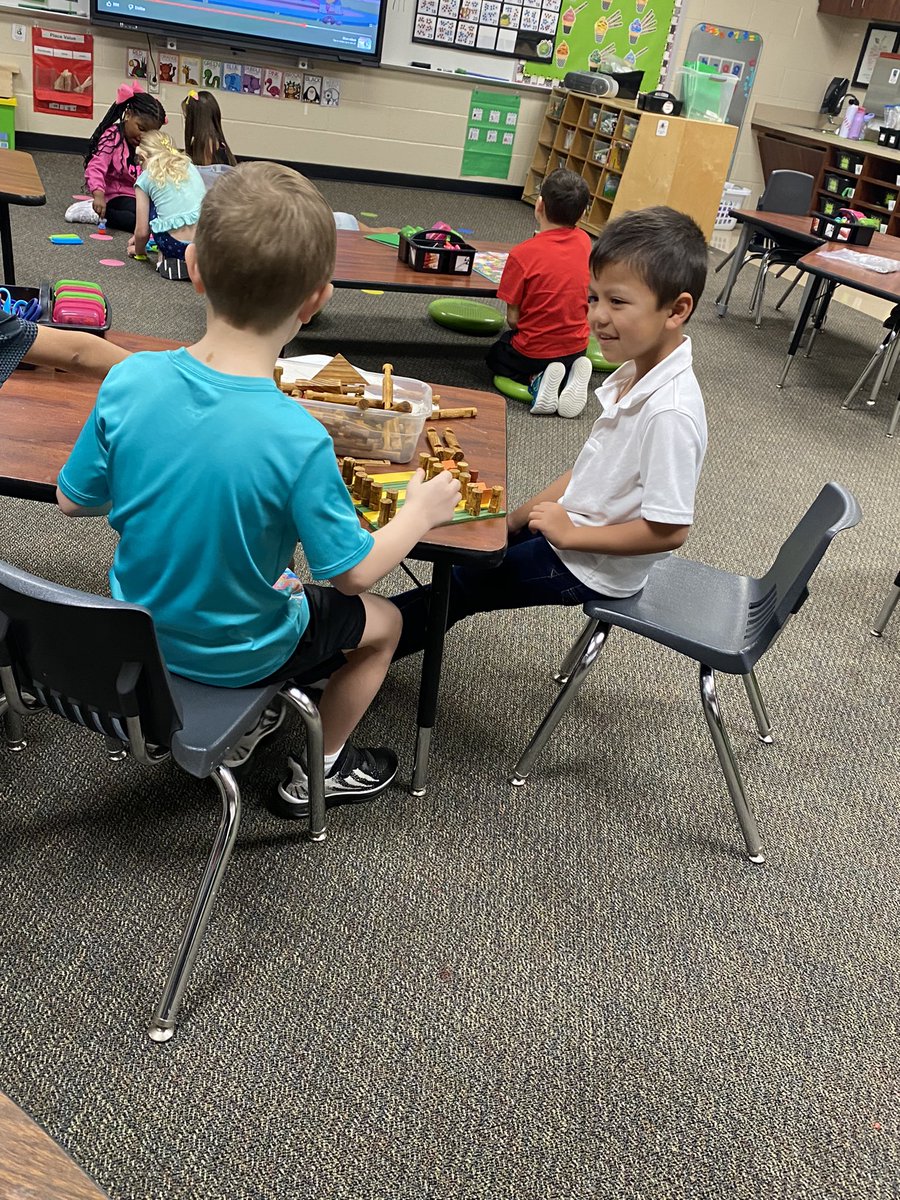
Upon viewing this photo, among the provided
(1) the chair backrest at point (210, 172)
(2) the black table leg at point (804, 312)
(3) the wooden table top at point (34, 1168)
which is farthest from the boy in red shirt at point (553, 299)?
(3) the wooden table top at point (34, 1168)

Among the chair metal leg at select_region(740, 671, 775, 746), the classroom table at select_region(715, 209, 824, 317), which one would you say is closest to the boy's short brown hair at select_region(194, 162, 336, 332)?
the chair metal leg at select_region(740, 671, 775, 746)

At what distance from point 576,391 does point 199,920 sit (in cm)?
293

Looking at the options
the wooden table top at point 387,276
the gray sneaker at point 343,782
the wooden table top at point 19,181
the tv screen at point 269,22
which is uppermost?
the tv screen at point 269,22

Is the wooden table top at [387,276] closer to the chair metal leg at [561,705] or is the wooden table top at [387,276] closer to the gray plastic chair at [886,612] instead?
the gray plastic chair at [886,612]

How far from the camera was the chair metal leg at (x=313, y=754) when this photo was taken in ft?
4.94

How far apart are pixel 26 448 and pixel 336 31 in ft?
20.8

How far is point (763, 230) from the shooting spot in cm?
523

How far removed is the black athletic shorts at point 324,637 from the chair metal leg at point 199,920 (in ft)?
0.58

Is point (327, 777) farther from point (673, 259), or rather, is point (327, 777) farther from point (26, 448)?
point (673, 259)

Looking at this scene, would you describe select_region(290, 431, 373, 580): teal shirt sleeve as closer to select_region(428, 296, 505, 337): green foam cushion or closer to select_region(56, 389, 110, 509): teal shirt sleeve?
select_region(56, 389, 110, 509): teal shirt sleeve

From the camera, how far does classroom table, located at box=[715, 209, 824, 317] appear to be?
4918mm

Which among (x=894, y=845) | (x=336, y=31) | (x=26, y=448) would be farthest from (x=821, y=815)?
(x=336, y=31)

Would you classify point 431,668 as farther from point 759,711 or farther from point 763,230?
point 763,230

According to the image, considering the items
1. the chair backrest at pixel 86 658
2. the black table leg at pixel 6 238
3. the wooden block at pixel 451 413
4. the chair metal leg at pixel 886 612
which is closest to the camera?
the chair backrest at pixel 86 658
